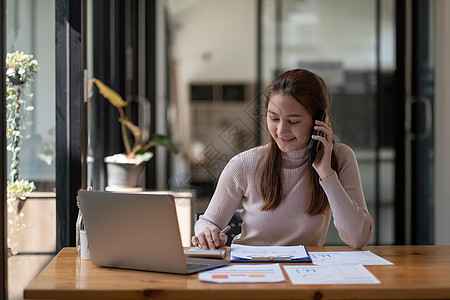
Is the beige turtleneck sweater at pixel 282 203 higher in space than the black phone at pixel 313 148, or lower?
lower

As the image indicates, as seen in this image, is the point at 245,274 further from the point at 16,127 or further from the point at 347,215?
the point at 16,127

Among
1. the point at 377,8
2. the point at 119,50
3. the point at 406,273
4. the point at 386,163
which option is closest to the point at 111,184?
the point at 119,50

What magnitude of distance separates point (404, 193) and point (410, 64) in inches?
40.0

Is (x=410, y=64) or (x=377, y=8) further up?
(x=377, y=8)

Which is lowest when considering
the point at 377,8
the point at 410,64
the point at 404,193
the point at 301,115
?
the point at 404,193

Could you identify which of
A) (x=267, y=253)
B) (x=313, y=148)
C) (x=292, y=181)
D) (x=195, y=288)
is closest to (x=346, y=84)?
(x=292, y=181)

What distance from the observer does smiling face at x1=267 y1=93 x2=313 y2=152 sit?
1.98 metres

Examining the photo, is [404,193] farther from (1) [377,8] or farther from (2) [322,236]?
(2) [322,236]

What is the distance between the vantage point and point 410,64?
4457mm

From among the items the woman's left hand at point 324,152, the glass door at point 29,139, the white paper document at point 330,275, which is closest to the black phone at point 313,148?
the woman's left hand at point 324,152

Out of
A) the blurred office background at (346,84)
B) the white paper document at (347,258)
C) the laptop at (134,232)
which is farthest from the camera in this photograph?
the blurred office background at (346,84)

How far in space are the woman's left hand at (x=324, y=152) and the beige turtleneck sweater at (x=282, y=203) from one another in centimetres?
8

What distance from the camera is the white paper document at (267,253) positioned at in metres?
1.59

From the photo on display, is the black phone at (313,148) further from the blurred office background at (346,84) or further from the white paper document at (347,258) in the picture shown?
the blurred office background at (346,84)
